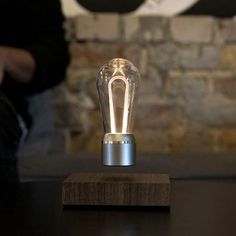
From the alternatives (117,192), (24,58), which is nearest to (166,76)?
(24,58)

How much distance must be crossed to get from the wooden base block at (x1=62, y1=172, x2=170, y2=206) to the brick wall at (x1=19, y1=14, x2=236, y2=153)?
3.01 feet

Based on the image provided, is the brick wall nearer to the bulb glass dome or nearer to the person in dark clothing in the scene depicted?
the person in dark clothing

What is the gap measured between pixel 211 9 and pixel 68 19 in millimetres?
410

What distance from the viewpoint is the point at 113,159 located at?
2.39ft

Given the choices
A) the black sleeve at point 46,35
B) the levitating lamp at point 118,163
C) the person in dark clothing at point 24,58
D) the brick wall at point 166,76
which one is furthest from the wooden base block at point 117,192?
the brick wall at point 166,76

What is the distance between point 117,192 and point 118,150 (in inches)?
2.7

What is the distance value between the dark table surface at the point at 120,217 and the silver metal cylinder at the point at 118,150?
7cm

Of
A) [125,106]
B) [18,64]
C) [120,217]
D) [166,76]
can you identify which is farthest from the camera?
[166,76]

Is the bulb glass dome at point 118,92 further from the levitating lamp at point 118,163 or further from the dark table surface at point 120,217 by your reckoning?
the dark table surface at point 120,217

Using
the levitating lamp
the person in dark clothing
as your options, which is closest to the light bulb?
the levitating lamp

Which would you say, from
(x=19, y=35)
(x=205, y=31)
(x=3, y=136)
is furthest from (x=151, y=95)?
(x=3, y=136)

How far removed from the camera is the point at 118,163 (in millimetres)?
726

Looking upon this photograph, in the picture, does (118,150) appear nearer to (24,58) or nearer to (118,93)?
(118,93)

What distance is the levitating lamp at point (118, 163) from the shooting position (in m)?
0.68
